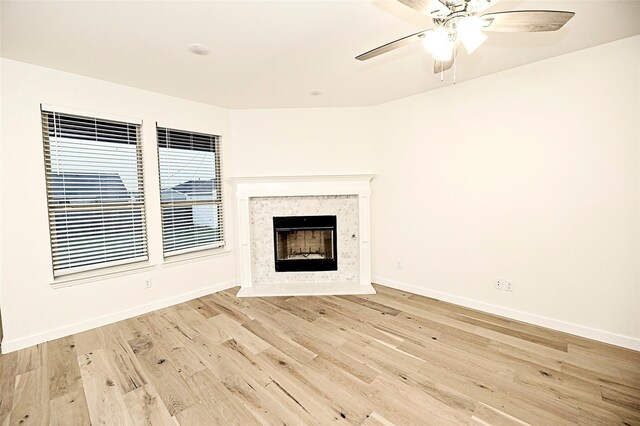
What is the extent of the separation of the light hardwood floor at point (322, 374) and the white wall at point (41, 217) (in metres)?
0.22

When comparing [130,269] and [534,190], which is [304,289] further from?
[534,190]

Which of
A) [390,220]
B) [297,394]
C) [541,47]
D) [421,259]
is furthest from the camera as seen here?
[390,220]

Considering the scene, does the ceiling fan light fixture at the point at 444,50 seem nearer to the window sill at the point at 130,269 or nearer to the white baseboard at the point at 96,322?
the window sill at the point at 130,269

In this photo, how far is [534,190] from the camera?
8.74ft

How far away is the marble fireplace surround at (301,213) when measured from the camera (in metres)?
3.80

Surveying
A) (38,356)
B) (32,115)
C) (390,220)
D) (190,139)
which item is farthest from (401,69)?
(38,356)

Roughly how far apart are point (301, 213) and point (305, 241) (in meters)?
0.47

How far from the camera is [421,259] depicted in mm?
3531

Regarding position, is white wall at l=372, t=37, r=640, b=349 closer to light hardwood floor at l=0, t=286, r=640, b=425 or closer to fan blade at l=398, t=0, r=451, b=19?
light hardwood floor at l=0, t=286, r=640, b=425

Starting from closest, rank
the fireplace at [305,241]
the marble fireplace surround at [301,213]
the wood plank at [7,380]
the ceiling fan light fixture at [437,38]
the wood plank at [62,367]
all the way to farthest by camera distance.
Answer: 1. the ceiling fan light fixture at [437,38]
2. the wood plank at [7,380]
3. the wood plank at [62,367]
4. the marble fireplace surround at [301,213]
5. the fireplace at [305,241]

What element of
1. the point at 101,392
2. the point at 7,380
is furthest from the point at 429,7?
the point at 7,380

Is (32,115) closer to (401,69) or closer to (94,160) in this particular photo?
(94,160)

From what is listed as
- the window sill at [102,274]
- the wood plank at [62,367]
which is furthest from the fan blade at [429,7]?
the window sill at [102,274]

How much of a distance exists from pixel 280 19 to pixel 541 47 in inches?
86.8
